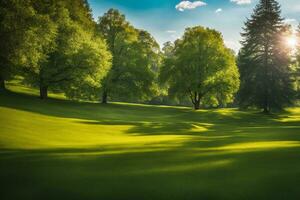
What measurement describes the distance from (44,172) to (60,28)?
32.8 m

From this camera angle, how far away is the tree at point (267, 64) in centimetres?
5272

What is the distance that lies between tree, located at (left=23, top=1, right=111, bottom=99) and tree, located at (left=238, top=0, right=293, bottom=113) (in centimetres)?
2486

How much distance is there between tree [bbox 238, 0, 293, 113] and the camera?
173 ft

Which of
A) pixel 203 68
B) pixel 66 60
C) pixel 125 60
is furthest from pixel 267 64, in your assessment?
pixel 66 60

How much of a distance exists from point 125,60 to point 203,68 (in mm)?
12690

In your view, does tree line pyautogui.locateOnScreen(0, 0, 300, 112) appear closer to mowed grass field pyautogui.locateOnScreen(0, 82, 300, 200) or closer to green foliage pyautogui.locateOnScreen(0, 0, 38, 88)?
green foliage pyautogui.locateOnScreen(0, 0, 38, 88)

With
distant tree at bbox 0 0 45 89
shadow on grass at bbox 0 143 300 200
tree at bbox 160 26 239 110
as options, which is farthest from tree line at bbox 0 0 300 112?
shadow on grass at bbox 0 143 300 200

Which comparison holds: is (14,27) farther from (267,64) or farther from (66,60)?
(267,64)

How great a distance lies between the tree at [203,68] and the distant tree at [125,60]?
475 cm

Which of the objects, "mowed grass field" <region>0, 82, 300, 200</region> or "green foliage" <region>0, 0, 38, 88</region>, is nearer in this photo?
"mowed grass field" <region>0, 82, 300, 200</region>

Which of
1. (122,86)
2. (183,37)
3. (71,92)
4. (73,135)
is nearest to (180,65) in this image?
(183,37)

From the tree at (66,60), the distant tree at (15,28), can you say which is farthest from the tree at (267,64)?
the distant tree at (15,28)

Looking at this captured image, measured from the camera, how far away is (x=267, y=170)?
10.7 meters

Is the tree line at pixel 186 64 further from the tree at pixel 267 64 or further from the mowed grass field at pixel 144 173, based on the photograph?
the mowed grass field at pixel 144 173
